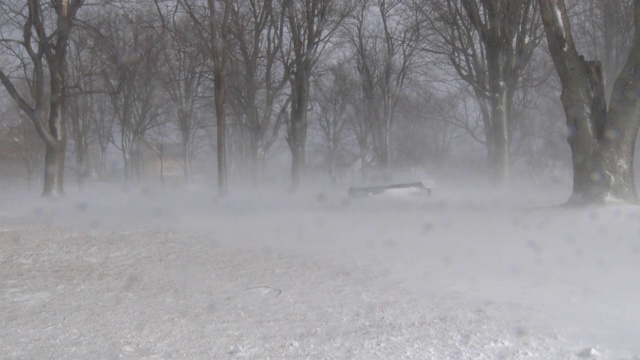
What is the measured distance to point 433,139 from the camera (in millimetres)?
57594

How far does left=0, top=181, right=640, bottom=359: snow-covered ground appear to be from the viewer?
5457mm

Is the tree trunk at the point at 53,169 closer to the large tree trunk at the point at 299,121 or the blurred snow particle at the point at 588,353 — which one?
the large tree trunk at the point at 299,121

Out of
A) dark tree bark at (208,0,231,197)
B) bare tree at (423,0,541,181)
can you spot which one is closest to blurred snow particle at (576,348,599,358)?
bare tree at (423,0,541,181)

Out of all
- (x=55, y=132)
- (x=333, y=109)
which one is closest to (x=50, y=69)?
(x=55, y=132)

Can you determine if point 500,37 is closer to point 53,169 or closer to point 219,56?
point 219,56

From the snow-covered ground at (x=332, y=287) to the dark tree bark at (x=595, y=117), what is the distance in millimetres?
810

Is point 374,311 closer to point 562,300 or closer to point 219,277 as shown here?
point 562,300

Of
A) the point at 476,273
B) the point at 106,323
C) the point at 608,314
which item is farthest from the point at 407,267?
the point at 106,323

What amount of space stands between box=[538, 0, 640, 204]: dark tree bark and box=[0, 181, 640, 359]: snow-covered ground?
810mm

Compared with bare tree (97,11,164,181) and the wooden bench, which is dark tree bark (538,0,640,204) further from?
bare tree (97,11,164,181)

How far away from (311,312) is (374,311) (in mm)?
624

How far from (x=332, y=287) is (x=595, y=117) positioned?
266 inches

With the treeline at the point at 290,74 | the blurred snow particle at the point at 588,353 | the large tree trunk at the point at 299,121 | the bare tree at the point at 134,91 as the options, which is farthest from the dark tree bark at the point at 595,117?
the bare tree at the point at 134,91

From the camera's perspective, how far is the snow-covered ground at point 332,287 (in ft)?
17.9
